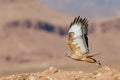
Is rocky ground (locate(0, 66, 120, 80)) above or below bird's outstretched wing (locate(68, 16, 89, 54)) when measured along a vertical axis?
below

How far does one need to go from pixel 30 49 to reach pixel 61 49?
56.3 ft

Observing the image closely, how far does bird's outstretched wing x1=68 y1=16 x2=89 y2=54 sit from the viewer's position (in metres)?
13.1

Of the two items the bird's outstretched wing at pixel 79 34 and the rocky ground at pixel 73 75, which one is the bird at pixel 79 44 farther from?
the rocky ground at pixel 73 75

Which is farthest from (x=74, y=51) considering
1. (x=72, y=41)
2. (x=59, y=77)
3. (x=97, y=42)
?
(x=97, y=42)

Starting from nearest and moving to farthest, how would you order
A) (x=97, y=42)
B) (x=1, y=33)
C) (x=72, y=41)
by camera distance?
(x=72, y=41)
(x=1, y=33)
(x=97, y=42)

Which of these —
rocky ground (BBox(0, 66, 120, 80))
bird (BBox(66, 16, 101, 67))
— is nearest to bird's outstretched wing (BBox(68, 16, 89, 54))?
bird (BBox(66, 16, 101, 67))

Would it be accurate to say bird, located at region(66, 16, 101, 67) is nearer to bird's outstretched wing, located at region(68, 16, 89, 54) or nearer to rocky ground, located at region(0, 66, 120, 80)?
bird's outstretched wing, located at region(68, 16, 89, 54)

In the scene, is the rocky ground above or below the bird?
below

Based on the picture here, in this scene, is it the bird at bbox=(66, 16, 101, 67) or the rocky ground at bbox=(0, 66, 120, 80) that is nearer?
the rocky ground at bbox=(0, 66, 120, 80)

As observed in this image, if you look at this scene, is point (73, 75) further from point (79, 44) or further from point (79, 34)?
point (79, 34)

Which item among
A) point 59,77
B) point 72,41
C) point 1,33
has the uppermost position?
point 1,33

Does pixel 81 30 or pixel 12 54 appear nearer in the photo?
pixel 81 30

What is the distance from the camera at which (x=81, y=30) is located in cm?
1347

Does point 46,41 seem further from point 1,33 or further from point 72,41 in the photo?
point 72,41
